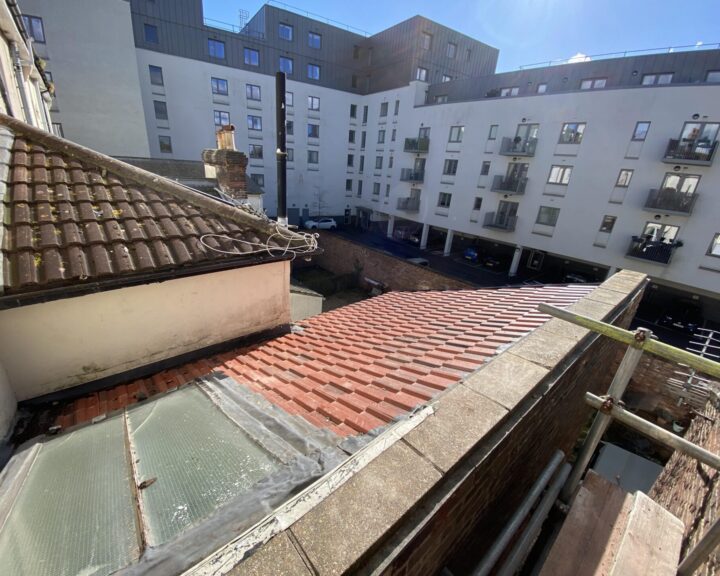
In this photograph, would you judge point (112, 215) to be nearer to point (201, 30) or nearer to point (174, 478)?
point (174, 478)

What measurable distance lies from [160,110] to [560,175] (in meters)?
29.9

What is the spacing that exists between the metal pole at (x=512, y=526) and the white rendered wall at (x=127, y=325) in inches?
160

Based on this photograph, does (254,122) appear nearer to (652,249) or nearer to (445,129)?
(445,129)

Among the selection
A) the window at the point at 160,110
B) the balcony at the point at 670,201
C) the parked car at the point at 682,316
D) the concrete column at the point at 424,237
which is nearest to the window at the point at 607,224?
the balcony at the point at 670,201

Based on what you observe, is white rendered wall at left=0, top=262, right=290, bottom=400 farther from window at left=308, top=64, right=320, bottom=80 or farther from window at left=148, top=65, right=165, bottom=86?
window at left=308, top=64, right=320, bottom=80

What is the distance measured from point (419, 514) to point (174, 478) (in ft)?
5.19

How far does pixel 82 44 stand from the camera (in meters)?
20.6

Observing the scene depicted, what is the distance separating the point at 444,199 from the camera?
25953 millimetres

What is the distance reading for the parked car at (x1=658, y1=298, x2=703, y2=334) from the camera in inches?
665

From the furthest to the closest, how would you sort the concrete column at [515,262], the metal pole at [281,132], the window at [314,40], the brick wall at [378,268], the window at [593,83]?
the window at [314,40]
the concrete column at [515,262]
the window at [593,83]
the brick wall at [378,268]
the metal pole at [281,132]

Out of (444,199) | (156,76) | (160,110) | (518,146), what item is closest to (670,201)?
(518,146)

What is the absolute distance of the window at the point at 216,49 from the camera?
1032 inches

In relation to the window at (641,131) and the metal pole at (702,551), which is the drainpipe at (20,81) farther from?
the window at (641,131)

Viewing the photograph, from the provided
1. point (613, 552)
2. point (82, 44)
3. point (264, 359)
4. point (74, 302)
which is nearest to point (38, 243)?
point (74, 302)
